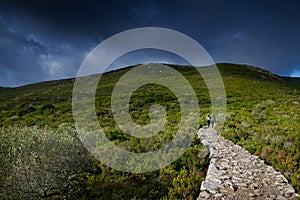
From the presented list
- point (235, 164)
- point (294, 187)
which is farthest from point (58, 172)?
point (294, 187)

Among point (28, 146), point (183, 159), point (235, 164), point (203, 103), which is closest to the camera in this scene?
point (28, 146)

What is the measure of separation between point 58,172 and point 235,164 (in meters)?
6.94

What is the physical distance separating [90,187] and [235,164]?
5909mm

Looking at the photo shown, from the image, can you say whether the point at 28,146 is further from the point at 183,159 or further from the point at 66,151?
the point at 183,159

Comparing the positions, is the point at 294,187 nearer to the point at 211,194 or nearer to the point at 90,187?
the point at 211,194

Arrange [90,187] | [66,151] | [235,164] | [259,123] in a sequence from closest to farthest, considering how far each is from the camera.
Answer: [66,151], [90,187], [235,164], [259,123]

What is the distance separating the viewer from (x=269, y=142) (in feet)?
41.5

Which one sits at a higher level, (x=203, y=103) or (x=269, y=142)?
(x=203, y=103)

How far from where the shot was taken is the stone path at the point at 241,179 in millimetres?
7273

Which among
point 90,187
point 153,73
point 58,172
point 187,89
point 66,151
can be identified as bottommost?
point 90,187

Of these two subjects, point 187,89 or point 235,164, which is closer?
point 235,164

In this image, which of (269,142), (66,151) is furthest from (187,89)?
(66,151)

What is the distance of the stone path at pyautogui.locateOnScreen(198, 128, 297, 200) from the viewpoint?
7273mm

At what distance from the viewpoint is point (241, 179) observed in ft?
27.8
